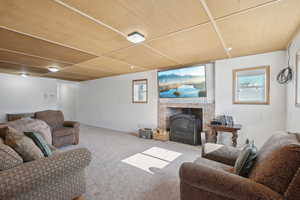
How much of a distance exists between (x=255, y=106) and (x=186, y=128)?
1.70 m

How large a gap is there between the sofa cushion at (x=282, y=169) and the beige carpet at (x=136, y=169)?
115 centimetres

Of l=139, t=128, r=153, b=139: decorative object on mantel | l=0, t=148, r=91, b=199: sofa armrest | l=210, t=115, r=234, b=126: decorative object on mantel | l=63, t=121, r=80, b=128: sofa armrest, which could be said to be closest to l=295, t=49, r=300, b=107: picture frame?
l=210, t=115, r=234, b=126: decorative object on mantel

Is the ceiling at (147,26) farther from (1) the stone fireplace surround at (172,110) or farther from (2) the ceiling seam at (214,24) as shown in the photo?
(1) the stone fireplace surround at (172,110)

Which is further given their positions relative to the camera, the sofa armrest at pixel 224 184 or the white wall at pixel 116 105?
the white wall at pixel 116 105

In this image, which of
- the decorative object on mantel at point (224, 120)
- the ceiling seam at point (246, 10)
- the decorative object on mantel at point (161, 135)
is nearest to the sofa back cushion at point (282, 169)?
the ceiling seam at point (246, 10)

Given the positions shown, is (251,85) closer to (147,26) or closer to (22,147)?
(147,26)

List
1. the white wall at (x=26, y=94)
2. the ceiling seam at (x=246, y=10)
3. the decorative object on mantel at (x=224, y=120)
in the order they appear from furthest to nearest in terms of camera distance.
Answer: the white wall at (x=26, y=94), the decorative object on mantel at (x=224, y=120), the ceiling seam at (x=246, y=10)

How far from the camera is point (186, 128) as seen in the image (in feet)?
12.7

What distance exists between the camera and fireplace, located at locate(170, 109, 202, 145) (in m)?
3.74

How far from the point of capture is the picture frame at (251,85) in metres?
2.90

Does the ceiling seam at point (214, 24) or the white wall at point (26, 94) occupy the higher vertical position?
the ceiling seam at point (214, 24)

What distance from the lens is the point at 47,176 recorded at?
4.23 ft

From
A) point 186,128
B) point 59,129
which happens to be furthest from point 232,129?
point 59,129

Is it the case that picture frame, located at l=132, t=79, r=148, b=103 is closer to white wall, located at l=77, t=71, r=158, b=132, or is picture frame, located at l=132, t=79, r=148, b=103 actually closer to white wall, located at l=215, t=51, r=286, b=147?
white wall, located at l=77, t=71, r=158, b=132
